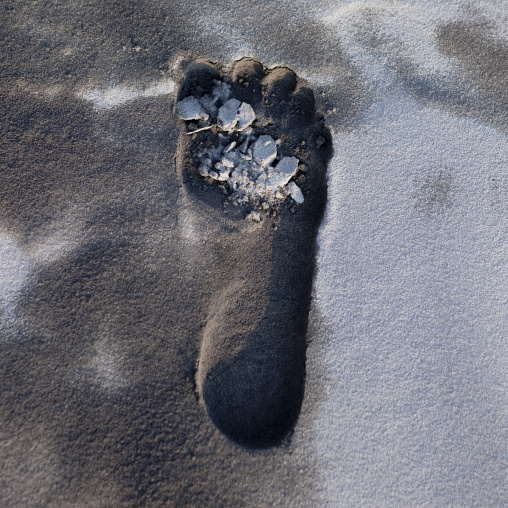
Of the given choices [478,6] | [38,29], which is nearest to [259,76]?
[38,29]

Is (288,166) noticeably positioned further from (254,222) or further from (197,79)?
(197,79)

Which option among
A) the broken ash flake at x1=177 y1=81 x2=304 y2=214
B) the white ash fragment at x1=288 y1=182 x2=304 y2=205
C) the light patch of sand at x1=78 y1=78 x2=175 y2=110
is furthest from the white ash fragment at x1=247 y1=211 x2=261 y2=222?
the light patch of sand at x1=78 y1=78 x2=175 y2=110

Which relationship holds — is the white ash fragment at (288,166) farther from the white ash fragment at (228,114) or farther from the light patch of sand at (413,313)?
the white ash fragment at (228,114)

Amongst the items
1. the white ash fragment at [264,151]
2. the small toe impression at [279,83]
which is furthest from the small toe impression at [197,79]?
the white ash fragment at [264,151]

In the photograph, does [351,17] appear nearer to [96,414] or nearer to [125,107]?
[125,107]

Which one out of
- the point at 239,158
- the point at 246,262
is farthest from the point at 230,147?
the point at 246,262

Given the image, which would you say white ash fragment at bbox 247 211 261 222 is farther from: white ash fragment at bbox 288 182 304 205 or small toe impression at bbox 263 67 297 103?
small toe impression at bbox 263 67 297 103

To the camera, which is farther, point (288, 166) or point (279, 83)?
point (279, 83)
